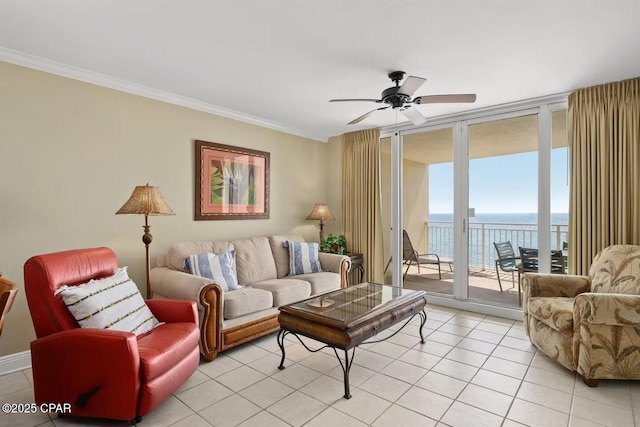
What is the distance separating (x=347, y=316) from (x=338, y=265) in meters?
1.87

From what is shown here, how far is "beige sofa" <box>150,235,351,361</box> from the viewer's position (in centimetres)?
272

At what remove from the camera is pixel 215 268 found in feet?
10.5

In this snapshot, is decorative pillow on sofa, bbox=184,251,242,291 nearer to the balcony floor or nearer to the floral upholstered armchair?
the balcony floor

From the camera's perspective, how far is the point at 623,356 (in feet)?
7.45

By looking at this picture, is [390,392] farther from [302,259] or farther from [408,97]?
[408,97]

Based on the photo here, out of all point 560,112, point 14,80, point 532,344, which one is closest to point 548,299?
point 532,344

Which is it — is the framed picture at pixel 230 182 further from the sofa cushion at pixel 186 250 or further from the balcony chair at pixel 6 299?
the balcony chair at pixel 6 299

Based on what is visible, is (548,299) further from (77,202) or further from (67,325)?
(77,202)

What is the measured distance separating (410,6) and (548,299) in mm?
2639

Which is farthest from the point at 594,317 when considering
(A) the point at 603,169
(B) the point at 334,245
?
(B) the point at 334,245

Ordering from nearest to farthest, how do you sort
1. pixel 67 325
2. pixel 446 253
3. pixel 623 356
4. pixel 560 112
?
pixel 67 325, pixel 623 356, pixel 560 112, pixel 446 253

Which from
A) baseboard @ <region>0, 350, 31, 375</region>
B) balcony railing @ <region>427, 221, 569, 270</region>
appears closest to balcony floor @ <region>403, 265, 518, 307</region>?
balcony railing @ <region>427, 221, 569, 270</region>

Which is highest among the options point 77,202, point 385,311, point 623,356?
point 77,202

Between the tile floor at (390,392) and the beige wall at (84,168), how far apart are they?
1094 mm
